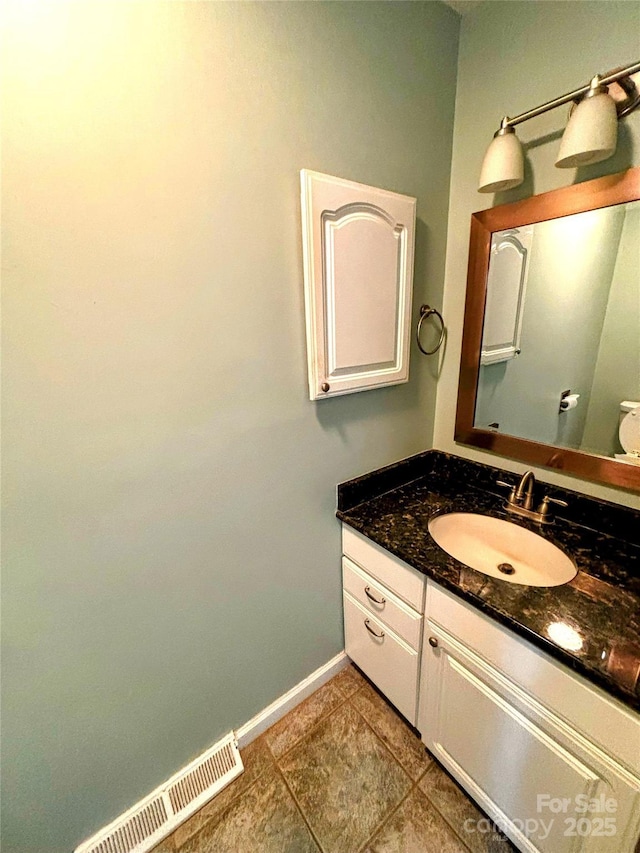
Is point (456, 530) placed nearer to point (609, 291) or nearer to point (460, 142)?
point (609, 291)

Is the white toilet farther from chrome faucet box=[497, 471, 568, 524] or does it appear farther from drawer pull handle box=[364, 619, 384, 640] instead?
drawer pull handle box=[364, 619, 384, 640]

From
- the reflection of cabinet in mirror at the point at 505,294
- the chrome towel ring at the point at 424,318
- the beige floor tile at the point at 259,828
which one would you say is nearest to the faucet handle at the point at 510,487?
the reflection of cabinet in mirror at the point at 505,294

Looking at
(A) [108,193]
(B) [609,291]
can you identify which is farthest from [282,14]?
(B) [609,291]

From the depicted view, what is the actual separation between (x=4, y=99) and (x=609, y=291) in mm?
1494

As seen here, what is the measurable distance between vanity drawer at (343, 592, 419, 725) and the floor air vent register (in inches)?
21.7

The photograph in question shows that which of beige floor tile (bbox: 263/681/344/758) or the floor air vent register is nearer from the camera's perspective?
the floor air vent register

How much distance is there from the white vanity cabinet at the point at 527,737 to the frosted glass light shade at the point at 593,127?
3.94ft

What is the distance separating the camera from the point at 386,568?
1.12m

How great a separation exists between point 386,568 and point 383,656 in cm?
41

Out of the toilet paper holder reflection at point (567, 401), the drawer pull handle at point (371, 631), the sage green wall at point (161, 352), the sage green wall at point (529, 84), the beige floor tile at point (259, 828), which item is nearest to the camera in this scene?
the sage green wall at point (161, 352)

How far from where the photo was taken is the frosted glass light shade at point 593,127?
0.79 m

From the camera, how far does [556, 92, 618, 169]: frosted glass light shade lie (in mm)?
792

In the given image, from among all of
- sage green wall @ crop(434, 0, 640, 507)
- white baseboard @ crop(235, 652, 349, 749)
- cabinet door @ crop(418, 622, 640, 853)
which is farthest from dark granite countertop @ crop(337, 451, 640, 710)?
white baseboard @ crop(235, 652, 349, 749)

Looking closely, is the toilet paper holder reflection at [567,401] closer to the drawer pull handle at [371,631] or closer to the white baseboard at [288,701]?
the drawer pull handle at [371,631]
